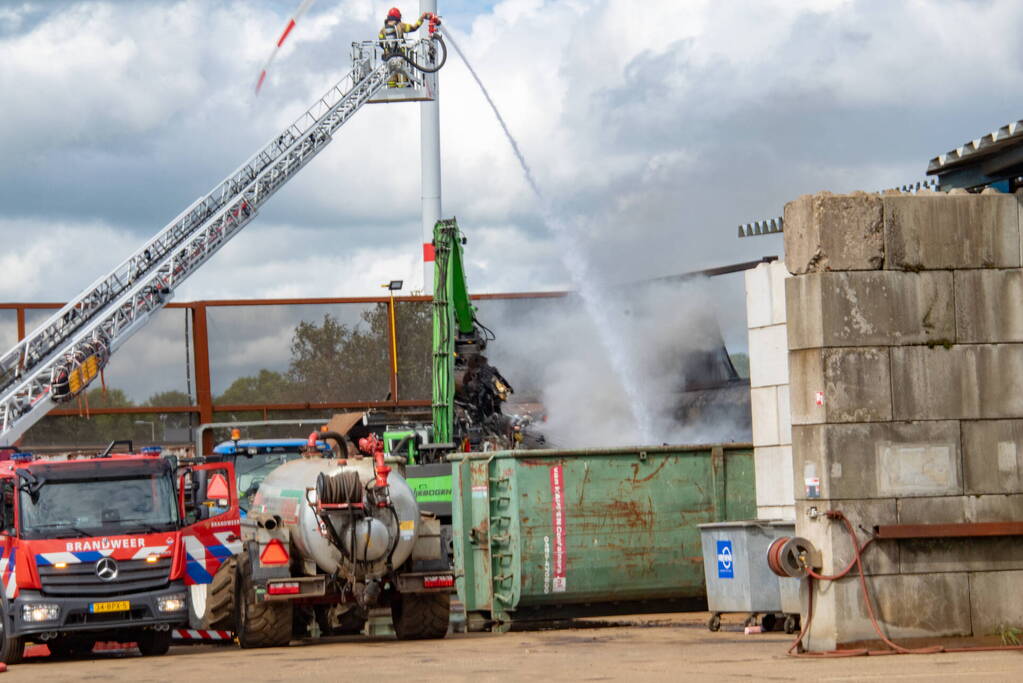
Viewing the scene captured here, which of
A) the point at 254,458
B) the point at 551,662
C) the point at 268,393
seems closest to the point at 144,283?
the point at 268,393

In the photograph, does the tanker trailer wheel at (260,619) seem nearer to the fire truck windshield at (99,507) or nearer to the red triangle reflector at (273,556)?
the red triangle reflector at (273,556)

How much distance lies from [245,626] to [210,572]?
4.97ft

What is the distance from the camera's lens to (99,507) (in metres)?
18.4

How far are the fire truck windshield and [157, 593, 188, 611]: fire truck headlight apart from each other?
0.81 meters

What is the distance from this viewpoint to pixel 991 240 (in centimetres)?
1455

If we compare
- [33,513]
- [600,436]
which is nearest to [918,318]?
[33,513]

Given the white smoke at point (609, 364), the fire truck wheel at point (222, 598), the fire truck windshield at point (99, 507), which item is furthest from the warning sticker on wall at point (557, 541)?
the white smoke at point (609, 364)

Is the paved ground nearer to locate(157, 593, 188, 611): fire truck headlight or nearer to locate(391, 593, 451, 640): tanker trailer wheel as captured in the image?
locate(391, 593, 451, 640): tanker trailer wheel

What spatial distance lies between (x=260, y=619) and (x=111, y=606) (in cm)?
171

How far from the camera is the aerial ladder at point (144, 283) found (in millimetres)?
36719

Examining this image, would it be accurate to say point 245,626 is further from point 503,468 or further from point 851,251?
point 851,251

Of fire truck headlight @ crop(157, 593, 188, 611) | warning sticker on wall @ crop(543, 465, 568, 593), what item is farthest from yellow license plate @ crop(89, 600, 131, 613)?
warning sticker on wall @ crop(543, 465, 568, 593)

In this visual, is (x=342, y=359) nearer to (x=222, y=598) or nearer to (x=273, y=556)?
(x=222, y=598)

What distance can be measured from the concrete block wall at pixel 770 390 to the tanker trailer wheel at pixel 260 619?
6.04 metres
